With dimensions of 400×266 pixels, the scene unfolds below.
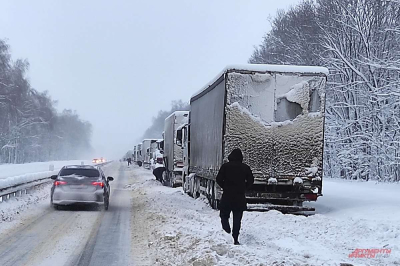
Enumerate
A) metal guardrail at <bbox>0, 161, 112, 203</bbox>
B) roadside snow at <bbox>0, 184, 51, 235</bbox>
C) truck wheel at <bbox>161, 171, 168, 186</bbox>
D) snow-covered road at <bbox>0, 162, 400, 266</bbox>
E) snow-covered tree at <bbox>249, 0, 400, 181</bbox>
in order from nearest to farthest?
snow-covered road at <bbox>0, 162, 400, 266</bbox> < roadside snow at <bbox>0, 184, 51, 235</bbox> < metal guardrail at <bbox>0, 161, 112, 203</bbox> < snow-covered tree at <bbox>249, 0, 400, 181</bbox> < truck wheel at <bbox>161, 171, 168, 186</bbox>

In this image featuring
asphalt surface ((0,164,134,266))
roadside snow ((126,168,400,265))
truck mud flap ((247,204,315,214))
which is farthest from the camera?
truck mud flap ((247,204,315,214))

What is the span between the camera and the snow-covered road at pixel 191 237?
941cm

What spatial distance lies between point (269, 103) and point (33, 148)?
108 metres

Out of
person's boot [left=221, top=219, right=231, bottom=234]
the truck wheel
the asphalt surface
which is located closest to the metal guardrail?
the asphalt surface

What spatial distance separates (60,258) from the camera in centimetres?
990

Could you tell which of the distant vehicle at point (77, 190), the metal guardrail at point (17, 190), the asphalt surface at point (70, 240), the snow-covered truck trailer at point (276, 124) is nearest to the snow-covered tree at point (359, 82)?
the snow-covered truck trailer at point (276, 124)

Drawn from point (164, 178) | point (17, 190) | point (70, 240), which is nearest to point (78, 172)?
point (17, 190)

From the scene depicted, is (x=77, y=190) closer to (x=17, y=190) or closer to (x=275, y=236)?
(x=17, y=190)

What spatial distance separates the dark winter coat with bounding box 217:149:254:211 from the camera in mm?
10781

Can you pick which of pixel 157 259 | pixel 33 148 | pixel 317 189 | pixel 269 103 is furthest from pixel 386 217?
pixel 33 148

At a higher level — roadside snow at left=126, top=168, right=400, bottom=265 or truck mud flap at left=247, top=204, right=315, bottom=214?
truck mud flap at left=247, top=204, right=315, bottom=214

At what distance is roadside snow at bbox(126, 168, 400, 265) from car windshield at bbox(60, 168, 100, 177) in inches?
91.8

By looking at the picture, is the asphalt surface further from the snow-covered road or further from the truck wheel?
the truck wheel

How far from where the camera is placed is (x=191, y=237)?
11.0 m
